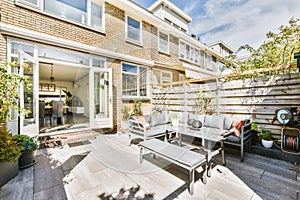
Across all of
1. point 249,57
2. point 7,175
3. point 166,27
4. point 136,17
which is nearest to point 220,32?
point 166,27

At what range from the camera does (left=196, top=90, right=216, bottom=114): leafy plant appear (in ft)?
15.2

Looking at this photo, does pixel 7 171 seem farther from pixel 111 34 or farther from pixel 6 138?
pixel 111 34

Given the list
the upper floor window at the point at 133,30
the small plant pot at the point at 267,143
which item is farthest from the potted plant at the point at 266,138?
the upper floor window at the point at 133,30

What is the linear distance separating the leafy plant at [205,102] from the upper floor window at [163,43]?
11.6ft

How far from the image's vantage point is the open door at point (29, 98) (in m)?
3.51

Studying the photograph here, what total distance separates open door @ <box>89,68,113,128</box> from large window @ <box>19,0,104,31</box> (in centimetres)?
172

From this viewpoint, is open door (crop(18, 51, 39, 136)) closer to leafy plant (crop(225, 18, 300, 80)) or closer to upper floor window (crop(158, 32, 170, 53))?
upper floor window (crop(158, 32, 170, 53))

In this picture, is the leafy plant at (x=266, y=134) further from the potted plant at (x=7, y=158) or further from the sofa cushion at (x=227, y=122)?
the potted plant at (x=7, y=158)

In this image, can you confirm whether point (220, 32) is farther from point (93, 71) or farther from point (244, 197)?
point (244, 197)

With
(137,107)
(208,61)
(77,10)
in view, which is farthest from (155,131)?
(208,61)

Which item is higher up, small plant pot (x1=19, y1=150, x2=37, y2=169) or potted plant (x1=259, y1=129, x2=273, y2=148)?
potted plant (x1=259, y1=129, x2=273, y2=148)

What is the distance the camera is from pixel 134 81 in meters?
6.13

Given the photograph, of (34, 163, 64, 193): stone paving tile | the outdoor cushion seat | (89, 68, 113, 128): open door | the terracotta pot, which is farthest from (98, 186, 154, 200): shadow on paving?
(89, 68, 113, 128): open door

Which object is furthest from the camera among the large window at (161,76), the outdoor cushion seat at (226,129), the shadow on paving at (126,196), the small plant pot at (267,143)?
the large window at (161,76)
